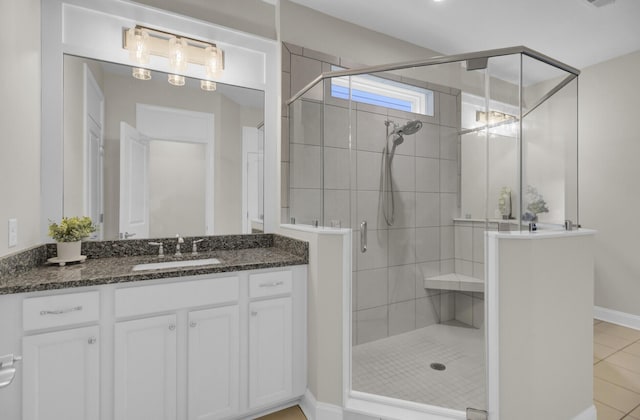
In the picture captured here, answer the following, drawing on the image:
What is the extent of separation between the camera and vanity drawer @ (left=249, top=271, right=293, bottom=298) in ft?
5.88

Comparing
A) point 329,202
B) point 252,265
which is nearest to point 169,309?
point 252,265

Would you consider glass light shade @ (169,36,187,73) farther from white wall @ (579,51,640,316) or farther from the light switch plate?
white wall @ (579,51,640,316)

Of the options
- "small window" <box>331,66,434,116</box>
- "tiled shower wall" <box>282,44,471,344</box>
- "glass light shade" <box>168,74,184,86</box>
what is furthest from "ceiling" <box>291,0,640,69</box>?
"glass light shade" <box>168,74,184,86</box>

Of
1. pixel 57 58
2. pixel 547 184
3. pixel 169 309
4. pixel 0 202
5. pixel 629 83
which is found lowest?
pixel 169 309

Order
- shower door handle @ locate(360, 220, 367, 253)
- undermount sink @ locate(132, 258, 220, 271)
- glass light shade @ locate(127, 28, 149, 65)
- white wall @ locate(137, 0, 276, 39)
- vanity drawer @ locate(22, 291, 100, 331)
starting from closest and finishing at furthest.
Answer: vanity drawer @ locate(22, 291, 100, 331), undermount sink @ locate(132, 258, 220, 271), glass light shade @ locate(127, 28, 149, 65), white wall @ locate(137, 0, 276, 39), shower door handle @ locate(360, 220, 367, 253)

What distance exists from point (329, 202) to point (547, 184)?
1.26 m

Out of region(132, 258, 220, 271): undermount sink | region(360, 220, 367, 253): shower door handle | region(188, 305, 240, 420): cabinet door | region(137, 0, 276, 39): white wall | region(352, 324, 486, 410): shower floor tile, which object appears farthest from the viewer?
region(360, 220, 367, 253): shower door handle

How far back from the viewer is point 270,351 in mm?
1829

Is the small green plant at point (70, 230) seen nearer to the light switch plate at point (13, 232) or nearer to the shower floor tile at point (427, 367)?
the light switch plate at point (13, 232)

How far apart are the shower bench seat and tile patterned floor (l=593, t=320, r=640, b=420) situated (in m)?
0.98

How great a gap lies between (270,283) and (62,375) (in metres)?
1.00

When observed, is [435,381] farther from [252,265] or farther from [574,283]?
[252,265]

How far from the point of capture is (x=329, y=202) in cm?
207

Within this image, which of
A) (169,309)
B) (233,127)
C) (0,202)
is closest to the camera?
(0,202)
